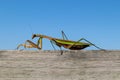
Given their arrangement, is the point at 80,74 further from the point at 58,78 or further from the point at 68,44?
the point at 68,44

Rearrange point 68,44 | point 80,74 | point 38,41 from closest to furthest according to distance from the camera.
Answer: point 80,74 < point 68,44 < point 38,41

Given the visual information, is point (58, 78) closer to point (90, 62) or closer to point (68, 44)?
point (90, 62)

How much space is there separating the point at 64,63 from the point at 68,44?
3.84ft

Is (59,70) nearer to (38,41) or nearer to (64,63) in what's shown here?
(64,63)

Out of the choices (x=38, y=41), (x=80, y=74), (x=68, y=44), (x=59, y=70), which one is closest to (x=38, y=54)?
(x=59, y=70)

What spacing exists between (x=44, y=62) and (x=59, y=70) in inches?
8.0

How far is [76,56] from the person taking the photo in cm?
289

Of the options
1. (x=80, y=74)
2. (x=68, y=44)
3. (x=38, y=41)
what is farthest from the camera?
(x=38, y=41)

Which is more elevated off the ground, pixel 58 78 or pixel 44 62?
pixel 44 62

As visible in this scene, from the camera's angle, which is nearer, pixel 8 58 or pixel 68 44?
pixel 8 58

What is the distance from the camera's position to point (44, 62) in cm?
285

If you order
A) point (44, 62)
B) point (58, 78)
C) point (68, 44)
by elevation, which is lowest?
point (58, 78)

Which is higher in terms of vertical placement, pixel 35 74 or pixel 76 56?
pixel 76 56

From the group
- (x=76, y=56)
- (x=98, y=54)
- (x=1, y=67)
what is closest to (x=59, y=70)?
(x=76, y=56)
